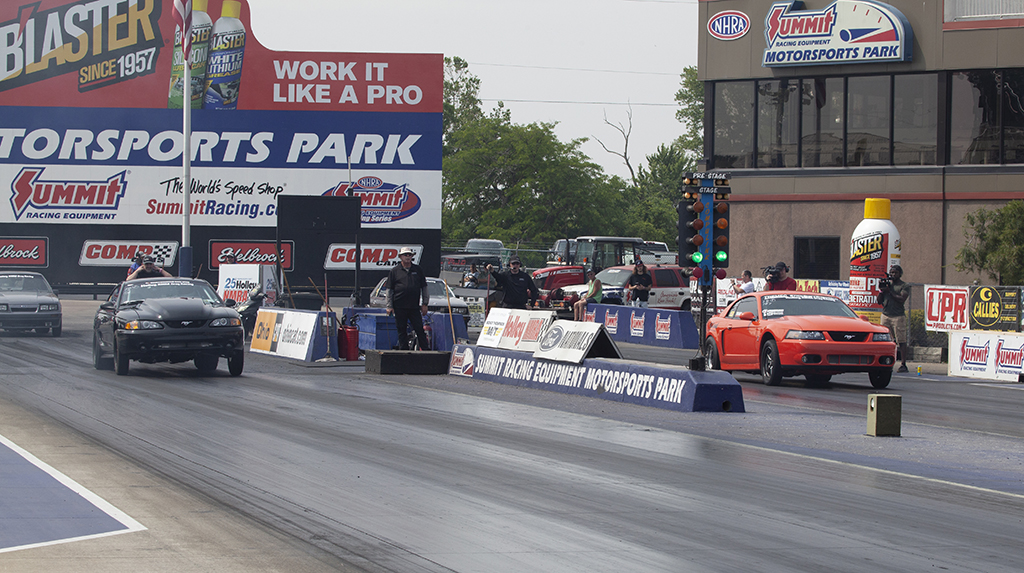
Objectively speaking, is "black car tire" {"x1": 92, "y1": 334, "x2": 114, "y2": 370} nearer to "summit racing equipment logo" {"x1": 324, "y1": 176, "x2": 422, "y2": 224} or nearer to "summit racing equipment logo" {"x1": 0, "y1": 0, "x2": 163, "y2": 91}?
"summit racing equipment logo" {"x1": 324, "y1": 176, "x2": 422, "y2": 224}

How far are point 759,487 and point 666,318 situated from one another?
19.2 m

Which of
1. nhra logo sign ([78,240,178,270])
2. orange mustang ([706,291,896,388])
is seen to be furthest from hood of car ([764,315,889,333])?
nhra logo sign ([78,240,178,270])

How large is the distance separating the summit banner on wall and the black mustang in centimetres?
1680

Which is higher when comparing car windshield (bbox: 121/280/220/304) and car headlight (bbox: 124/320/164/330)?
car windshield (bbox: 121/280/220/304)

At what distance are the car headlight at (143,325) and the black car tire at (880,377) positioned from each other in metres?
11.3

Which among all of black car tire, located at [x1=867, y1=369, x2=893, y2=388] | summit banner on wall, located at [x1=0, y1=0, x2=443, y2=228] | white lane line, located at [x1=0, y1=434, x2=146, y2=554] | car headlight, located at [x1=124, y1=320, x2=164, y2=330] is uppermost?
summit banner on wall, located at [x1=0, y1=0, x2=443, y2=228]

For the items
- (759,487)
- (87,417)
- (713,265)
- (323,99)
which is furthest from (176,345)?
(323,99)

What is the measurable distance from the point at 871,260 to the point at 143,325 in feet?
53.1

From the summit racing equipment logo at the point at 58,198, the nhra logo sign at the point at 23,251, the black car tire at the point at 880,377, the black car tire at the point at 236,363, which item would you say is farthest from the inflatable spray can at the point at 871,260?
the nhra logo sign at the point at 23,251

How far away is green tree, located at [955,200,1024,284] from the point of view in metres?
26.2

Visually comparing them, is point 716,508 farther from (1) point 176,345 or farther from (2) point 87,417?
(1) point 176,345

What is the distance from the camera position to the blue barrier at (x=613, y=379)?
546 inches

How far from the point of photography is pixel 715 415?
13.5m

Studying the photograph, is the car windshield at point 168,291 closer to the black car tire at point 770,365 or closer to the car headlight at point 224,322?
the car headlight at point 224,322
